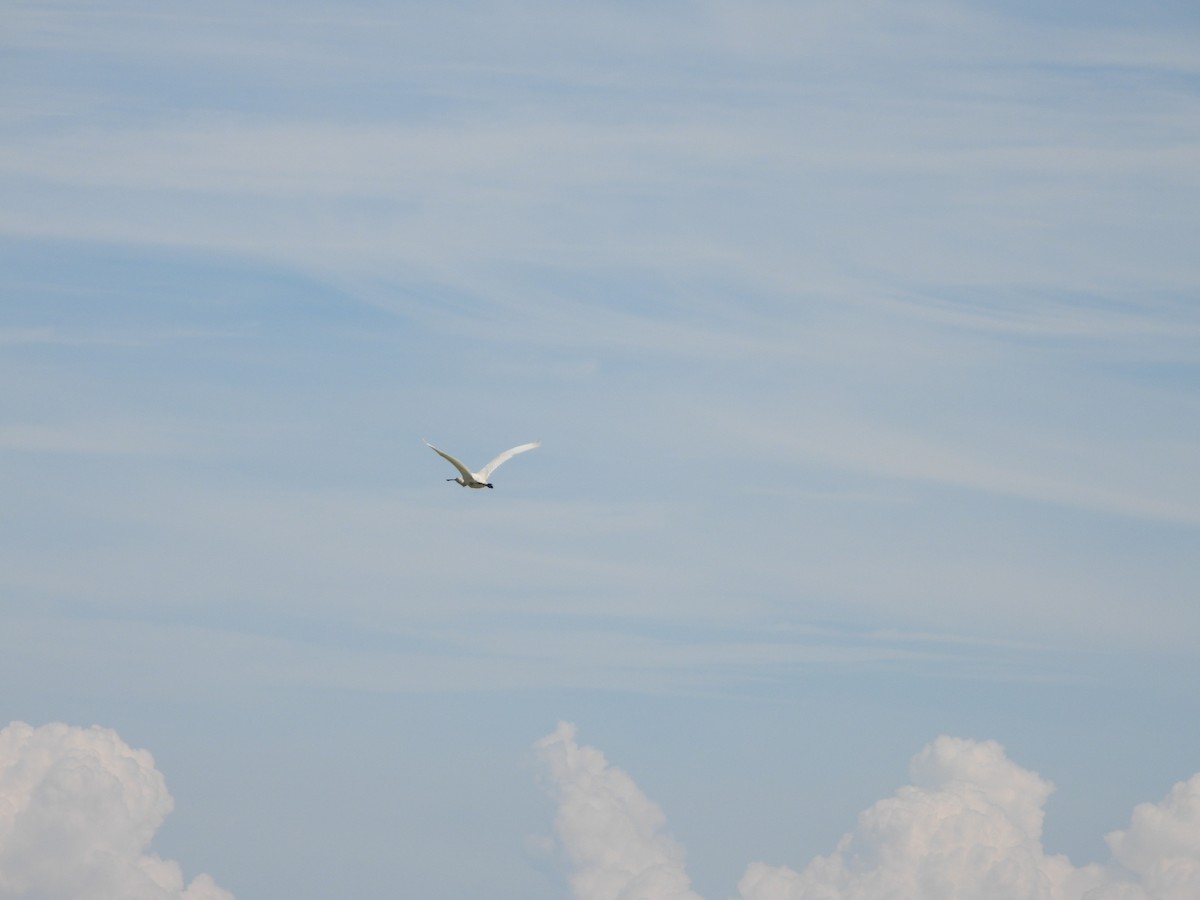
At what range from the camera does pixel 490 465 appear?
161m
